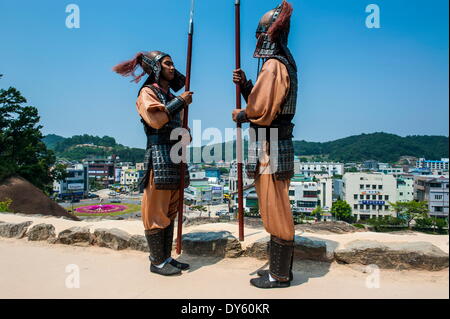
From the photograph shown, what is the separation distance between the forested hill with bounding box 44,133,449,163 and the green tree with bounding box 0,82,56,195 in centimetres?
10433

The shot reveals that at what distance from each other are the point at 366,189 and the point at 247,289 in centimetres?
4726

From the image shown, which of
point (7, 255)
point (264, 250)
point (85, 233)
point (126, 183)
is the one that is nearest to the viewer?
point (264, 250)

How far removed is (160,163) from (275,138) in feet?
4.50

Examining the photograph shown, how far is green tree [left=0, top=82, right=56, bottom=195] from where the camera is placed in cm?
1683

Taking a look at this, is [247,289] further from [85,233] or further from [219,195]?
[219,195]

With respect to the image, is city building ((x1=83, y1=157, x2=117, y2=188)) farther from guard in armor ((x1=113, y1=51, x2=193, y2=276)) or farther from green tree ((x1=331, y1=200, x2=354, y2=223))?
Result: guard in armor ((x1=113, y1=51, x2=193, y2=276))

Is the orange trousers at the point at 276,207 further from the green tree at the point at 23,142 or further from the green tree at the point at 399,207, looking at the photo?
the green tree at the point at 399,207

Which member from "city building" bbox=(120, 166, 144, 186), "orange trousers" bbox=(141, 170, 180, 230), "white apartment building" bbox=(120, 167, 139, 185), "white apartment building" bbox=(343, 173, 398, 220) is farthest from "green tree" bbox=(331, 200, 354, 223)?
"white apartment building" bbox=(120, 167, 139, 185)

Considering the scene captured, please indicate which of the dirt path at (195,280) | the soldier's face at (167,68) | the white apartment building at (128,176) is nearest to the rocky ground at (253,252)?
the dirt path at (195,280)

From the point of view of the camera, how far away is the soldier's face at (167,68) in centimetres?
369
